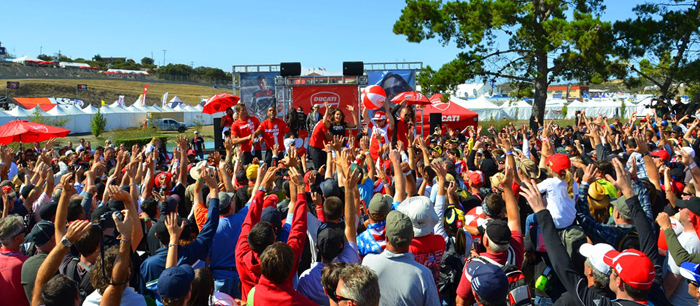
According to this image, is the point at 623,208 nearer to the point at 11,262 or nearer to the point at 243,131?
the point at 11,262

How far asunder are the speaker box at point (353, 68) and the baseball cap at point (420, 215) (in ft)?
39.2

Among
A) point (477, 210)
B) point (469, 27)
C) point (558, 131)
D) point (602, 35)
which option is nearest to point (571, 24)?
point (602, 35)

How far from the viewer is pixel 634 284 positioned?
275 centimetres

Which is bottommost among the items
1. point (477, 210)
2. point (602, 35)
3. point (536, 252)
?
point (536, 252)

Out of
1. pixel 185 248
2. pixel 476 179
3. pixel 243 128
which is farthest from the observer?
pixel 243 128

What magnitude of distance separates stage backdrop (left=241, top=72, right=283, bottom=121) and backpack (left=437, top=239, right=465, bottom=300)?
13128 millimetres

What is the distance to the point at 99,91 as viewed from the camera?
80.4m

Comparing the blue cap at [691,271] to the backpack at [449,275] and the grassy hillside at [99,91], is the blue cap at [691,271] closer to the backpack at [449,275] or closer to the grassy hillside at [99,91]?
the backpack at [449,275]

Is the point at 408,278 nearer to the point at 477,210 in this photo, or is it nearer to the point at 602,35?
the point at 477,210

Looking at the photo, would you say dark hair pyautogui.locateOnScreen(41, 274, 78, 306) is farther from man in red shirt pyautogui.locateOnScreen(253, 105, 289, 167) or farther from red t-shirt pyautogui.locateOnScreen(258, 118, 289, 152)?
red t-shirt pyautogui.locateOnScreen(258, 118, 289, 152)

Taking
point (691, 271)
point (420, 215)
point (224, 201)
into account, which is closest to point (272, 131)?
point (224, 201)

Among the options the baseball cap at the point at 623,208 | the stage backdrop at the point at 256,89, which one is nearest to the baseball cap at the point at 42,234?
the baseball cap at the point at 623,208

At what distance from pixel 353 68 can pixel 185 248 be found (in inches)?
473

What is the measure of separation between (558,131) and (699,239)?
1060 cm
